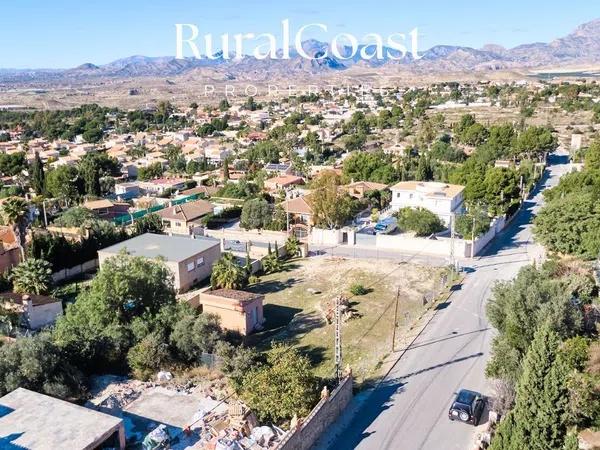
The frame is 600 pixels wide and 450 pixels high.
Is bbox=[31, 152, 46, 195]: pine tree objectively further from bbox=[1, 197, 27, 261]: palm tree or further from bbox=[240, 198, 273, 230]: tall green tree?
bbox=[1, 197, 27, 261]: palm tree

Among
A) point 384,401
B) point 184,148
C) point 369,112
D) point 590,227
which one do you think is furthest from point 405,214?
point 369,112

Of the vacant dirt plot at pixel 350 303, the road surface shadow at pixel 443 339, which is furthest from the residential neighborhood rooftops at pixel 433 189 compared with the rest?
the road surface shadow at pixel 443 339

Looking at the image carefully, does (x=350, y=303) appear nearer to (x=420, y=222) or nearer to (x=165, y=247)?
(x=165, y=247)

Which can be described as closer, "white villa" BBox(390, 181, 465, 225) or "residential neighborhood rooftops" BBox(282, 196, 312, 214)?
"white villa" BBox(390, 181, 465, 225)

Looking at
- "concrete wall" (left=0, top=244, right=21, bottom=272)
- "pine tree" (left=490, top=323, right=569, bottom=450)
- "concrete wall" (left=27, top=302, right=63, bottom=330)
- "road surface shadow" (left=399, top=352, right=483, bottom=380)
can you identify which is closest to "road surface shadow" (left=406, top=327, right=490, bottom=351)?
"road surface shadow" (left=399, top=352, right=483, bottom=380)

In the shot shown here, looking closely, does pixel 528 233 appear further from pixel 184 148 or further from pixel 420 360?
pixel 184 148

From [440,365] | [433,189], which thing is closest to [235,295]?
[440,365]
